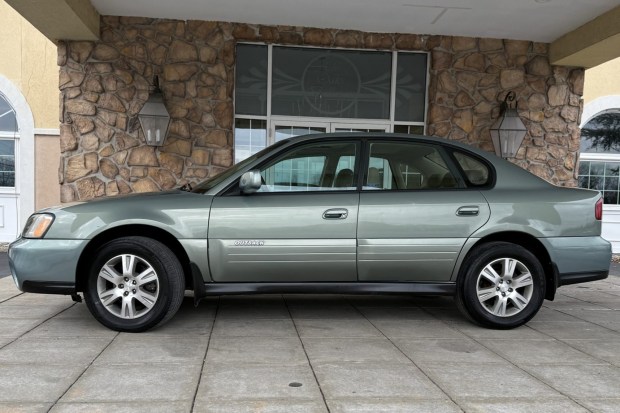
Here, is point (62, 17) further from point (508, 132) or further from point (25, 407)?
point (508, 132)

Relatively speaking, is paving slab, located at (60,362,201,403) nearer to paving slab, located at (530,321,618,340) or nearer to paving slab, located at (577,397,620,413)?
paving slab, located at (577,397,620,413)

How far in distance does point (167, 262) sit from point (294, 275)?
1.00 metres

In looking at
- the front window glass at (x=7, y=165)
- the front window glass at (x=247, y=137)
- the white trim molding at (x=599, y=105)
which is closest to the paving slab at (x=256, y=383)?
the front window glass at (x=247, y=137)

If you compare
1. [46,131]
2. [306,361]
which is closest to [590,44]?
[306,361]

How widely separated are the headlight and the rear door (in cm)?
243

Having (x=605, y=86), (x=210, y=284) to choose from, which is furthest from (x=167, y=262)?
(x=605, y=86)

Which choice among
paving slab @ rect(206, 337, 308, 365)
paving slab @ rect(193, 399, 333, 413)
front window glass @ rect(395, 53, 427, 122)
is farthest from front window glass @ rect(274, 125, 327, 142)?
paving slab @ rect(193, 399, 333, 413)

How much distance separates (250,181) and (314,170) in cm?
63

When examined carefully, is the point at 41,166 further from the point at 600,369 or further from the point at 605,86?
the point at 605,86

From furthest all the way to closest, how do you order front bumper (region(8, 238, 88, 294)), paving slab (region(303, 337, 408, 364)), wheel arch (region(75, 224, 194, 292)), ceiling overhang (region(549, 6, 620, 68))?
ceiling overhang (region(549, 6, 620, 68)), wheel arch (region(75, 224, 194, 292)), front bumper (region(8, 238, 88, 294)), paving slab (region(303, 337, 408, 364))

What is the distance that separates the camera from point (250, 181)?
4117mm

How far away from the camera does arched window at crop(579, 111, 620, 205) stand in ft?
38.9

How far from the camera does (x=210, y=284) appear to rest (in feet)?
13.9

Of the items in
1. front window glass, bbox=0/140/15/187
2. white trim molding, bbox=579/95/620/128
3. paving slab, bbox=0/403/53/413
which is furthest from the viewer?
white trim molding, bbox=579/95/620/128
